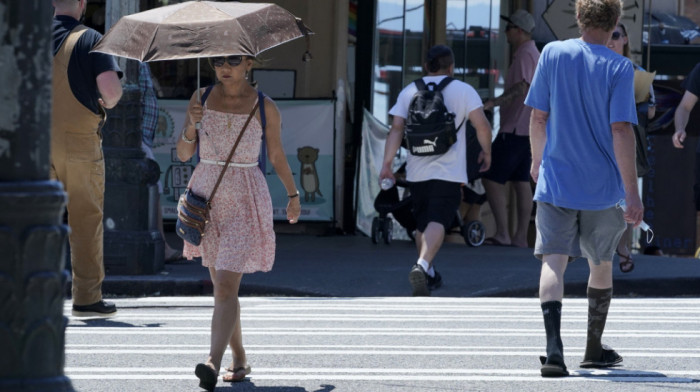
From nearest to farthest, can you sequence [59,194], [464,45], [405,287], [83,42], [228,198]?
1. [59,194]
2. [228,198]
3. [83,42]
4. [405,287]
5. [464,45]

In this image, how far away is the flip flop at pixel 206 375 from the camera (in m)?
6.92

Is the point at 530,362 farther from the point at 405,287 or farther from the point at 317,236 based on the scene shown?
the point at 317,236

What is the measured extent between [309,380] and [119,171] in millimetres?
5378

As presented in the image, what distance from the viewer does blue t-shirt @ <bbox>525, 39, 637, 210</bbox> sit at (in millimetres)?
7633

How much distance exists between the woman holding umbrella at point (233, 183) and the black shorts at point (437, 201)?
4.32 metres

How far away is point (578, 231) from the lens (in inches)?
307

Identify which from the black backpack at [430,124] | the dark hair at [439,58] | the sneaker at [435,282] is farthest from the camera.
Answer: the sneaker at [435,282]

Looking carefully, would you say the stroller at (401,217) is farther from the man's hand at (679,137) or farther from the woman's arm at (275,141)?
the woman's arm at (275,141)

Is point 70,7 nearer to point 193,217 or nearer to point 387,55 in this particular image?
point 193,217

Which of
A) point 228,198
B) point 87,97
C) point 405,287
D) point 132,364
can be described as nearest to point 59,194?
point 228,198

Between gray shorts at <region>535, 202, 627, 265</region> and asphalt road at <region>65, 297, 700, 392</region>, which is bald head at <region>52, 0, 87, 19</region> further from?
gray shorts at <region>535, 202, 627, 265</region>

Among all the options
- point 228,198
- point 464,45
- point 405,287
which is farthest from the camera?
point 464,45

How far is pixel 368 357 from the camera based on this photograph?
8.30 m

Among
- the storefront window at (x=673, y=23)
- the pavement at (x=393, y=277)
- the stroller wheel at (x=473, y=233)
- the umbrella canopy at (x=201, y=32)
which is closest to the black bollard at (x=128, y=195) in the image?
the pavement at (x=393, y=277)
